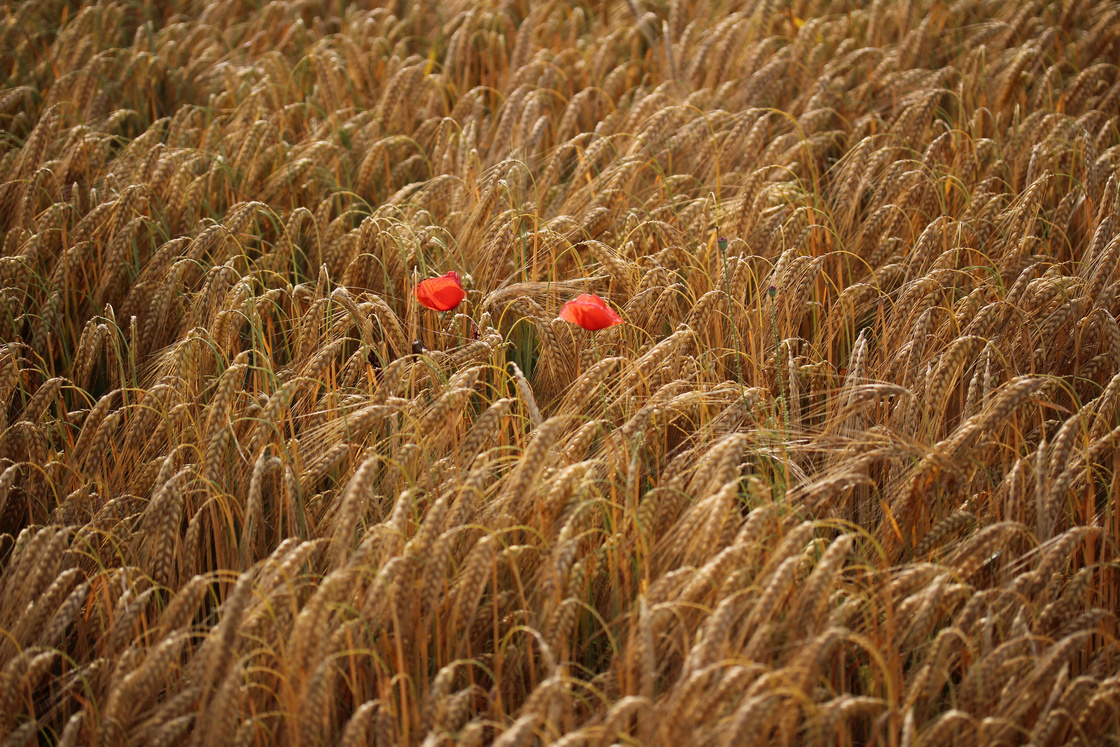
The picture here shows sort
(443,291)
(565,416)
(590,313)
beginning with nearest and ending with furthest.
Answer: (565,416)
(590,313)
(443,291)

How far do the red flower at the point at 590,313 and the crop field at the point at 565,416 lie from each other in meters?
0.01

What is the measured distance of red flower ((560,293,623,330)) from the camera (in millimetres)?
1562

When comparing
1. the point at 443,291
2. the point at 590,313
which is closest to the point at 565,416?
the point at 590,313

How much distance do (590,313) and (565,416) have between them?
0.75 feet

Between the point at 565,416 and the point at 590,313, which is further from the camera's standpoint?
the point at 590,313

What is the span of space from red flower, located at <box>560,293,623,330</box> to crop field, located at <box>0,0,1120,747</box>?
0.04ft

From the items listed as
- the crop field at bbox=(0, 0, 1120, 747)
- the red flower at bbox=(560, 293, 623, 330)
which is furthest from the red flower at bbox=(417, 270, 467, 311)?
the red flower at bbox=(560, 293, 623, 330)

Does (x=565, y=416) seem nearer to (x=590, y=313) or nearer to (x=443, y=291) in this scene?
(x=590, y=313)

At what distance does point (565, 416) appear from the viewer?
4.65 ft

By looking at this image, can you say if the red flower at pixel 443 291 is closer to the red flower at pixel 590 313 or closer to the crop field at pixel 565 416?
the crop field at pixel 565 416

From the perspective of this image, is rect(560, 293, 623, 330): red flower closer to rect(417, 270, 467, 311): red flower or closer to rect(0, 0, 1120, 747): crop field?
rect(0, 0, 1120, 747): crop field

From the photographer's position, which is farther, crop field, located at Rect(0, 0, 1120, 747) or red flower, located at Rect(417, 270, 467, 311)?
red flower, located at Rect(417, 270, 467, 311)

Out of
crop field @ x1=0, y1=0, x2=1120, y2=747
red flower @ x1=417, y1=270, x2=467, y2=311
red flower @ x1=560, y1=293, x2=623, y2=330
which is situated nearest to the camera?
crop field @ x1=0, y1=0, x2=1120, y2=747

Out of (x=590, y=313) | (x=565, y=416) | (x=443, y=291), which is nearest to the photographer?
(x=565, y=416)
